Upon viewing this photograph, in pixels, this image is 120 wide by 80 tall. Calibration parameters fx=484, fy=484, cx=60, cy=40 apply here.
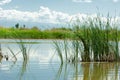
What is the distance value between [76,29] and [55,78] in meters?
4.22

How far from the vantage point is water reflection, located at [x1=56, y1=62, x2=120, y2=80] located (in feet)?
38.7

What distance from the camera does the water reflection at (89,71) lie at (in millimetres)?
11805

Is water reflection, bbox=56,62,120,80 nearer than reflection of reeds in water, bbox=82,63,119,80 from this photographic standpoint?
Yes

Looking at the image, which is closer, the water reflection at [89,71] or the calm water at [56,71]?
the calm water at [56,71]

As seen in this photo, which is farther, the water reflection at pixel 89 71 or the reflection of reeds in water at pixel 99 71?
the reflection of reeds in water at pixel 99 71

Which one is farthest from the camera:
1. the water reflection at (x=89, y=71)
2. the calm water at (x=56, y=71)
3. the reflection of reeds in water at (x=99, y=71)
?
the reflection of reeds in water at (x=99, y=71)

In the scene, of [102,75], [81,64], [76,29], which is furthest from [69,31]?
[102,75]

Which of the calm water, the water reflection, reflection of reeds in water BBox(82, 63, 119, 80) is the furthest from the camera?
→ reflection of reeds in water BBox(82, 63, 119, 80)

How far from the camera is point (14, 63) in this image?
594 inches

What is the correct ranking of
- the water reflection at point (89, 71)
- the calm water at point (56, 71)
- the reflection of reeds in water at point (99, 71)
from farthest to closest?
the reflection of reeds in water at point (99, 71) < the water reflection at point (89, 71) < the calm water at point (56, 71)

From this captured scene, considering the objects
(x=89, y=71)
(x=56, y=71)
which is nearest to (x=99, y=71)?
(x=89, y=71)

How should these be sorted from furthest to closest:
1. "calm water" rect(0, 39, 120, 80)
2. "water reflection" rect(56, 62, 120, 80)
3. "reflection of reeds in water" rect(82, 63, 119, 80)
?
"reflection of reeds in water" rect(82, 63, 119, 80)
"water reflection" rect(56, 62, 120, 80)
"calm water" rect(0, 39, 120, 80)

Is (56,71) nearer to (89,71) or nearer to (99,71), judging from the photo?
(89,71)

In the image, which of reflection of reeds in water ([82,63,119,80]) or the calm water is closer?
the calm water
